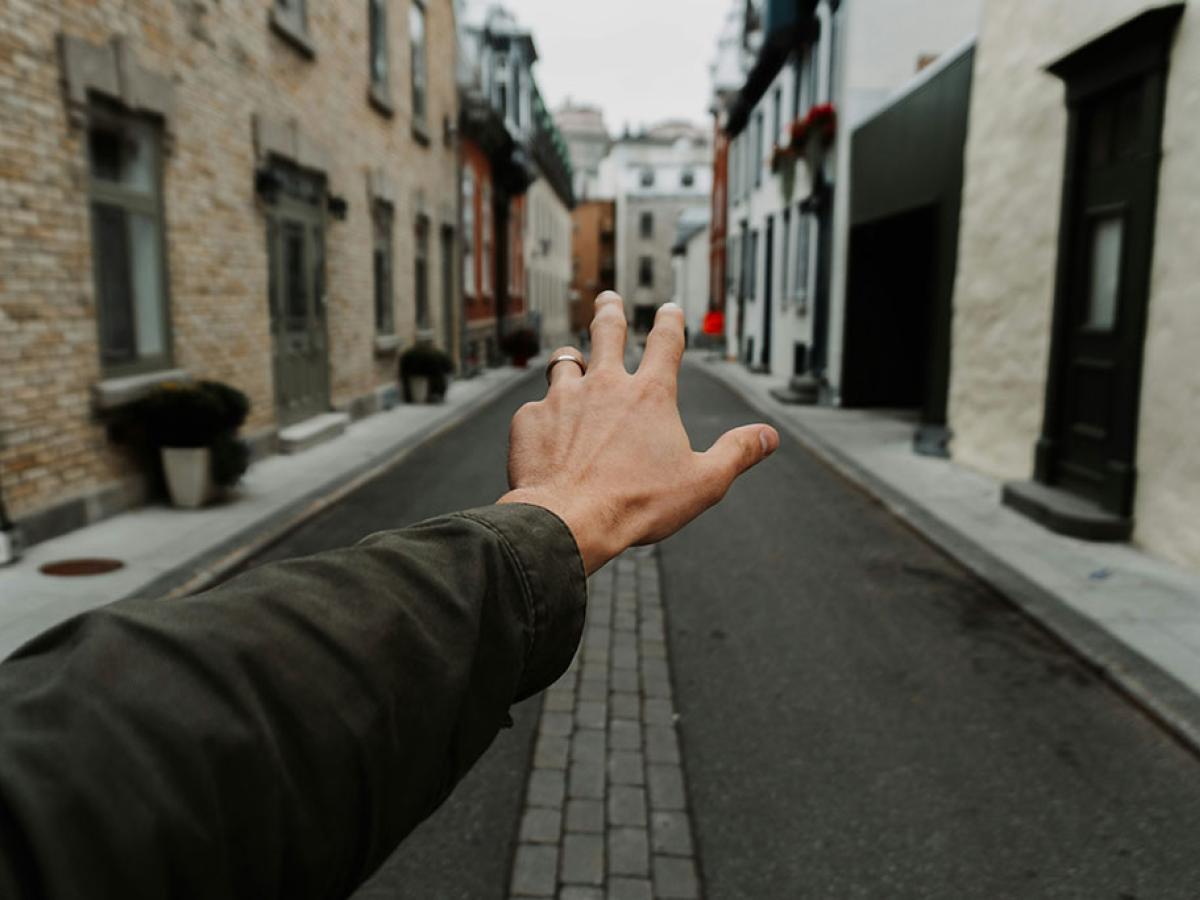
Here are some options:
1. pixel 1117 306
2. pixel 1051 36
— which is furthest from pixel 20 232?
pixel 1051 36

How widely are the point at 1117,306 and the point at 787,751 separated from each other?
5.31 meters

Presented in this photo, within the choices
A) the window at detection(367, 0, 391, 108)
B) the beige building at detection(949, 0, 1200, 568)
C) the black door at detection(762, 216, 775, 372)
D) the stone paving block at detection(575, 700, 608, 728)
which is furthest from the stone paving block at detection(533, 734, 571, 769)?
the black door at detection(762, 216, 775, 372)

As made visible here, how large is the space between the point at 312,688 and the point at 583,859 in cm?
262

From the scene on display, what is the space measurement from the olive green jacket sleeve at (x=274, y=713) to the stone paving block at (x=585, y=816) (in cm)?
253

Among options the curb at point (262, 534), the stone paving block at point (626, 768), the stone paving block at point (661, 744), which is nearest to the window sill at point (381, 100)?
the curb at point (262, 534)

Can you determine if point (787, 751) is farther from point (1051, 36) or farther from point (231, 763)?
point (1051, 36)

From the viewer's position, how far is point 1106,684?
4.77m

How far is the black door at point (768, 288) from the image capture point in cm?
2350

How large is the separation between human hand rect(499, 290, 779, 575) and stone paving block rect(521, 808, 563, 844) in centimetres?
242

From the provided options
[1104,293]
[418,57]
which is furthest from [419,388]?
[1104,293]

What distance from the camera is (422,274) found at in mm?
18844

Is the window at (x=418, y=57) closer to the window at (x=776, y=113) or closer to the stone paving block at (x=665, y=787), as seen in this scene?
the window at (x=776, y=113)

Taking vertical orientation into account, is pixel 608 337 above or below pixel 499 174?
below

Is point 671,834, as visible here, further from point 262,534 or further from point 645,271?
point 645,271
